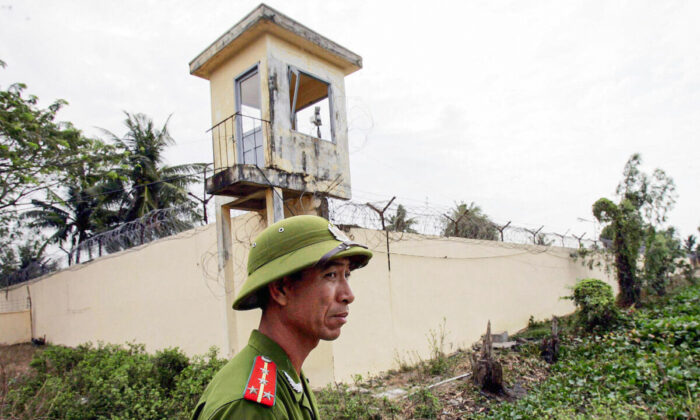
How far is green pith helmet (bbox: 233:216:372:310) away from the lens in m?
1.30

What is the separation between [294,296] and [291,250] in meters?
0.14

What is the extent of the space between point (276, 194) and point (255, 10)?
2.47 metres

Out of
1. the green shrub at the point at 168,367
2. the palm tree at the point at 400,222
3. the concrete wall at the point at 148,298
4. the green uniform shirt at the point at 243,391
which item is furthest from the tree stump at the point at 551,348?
the green uniform shirt at the point at 243,391

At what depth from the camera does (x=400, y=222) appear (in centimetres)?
816

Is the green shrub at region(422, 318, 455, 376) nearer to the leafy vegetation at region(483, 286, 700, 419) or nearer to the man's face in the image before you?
the leafy vegetation at region(483, 286, 700, 419)

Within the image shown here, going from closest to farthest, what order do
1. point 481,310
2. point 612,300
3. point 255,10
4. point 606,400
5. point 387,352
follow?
1. point 606,400
2. point 255,10
3. point 387,352
4. point 612,300
5. point 481,310

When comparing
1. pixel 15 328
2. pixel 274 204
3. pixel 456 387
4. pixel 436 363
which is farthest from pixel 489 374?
pixel 15 328

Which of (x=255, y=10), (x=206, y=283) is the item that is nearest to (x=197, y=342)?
(x=206, y=283)

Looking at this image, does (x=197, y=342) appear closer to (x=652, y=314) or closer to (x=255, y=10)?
(x=255, y=10)

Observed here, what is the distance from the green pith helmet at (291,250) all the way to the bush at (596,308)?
8.68 m

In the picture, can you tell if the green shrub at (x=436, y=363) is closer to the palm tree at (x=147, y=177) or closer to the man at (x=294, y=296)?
the man at (x=294, y=296)

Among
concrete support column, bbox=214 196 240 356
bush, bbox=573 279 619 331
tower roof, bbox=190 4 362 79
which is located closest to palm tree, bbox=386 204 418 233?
tower roof, bbox=190 4 362 79

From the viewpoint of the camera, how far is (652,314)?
9188mm

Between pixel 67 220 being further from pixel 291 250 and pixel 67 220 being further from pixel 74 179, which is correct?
pixel 291 250
